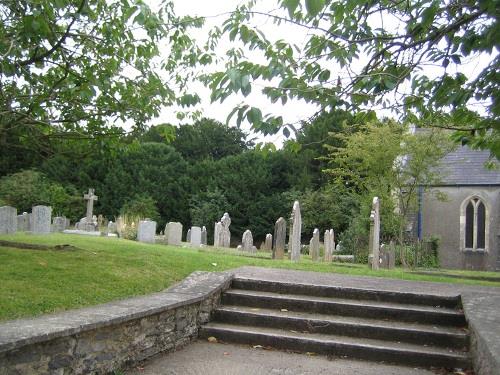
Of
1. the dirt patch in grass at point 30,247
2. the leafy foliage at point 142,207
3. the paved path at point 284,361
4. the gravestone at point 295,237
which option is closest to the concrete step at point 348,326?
the paved path at point 284,361

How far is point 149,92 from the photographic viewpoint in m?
8.88

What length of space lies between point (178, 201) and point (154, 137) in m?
12.1

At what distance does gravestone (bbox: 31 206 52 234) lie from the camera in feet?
46.9

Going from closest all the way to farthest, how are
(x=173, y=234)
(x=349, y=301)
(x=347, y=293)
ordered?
(x=349, y=301) → (x=347, y=293) → (x=173, y=234)

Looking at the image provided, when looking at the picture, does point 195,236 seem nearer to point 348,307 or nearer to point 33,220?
point 33,220

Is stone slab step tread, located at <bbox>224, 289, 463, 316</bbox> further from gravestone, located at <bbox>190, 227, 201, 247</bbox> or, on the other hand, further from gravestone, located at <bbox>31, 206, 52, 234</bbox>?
gravestone, located at <bbox>190, 227, 201, 247</bbox>

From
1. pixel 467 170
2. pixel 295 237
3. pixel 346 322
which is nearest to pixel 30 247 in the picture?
pixel 346 322

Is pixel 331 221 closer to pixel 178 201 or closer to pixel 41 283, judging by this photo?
pixel 178 201

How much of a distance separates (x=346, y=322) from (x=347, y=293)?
0.94 m

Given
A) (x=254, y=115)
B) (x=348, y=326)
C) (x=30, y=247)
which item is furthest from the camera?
(x=30, y=247)

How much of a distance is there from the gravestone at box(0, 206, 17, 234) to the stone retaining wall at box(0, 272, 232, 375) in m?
8.53

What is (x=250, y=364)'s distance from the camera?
5625mm

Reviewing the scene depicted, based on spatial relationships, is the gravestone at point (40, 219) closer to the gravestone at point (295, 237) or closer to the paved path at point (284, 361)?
the gravestone at point (295, 237)

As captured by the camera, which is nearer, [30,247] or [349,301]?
[349,301]
